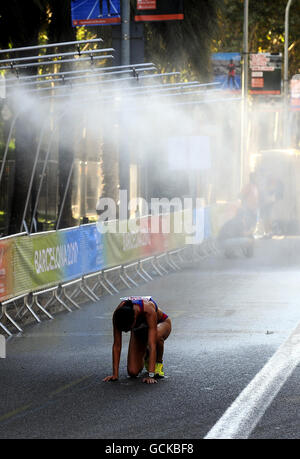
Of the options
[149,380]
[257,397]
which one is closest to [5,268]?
[149,380]

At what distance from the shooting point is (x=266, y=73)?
39812 millimetres

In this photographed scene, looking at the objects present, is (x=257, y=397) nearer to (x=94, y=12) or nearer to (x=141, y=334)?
(x=141, y=334)

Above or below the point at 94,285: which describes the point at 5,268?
above

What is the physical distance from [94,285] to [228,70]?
17630 mm

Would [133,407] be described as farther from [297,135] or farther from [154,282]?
[297,135]

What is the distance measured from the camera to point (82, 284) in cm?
1770

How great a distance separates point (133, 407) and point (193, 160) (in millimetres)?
21935

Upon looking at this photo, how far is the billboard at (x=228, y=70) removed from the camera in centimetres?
3391

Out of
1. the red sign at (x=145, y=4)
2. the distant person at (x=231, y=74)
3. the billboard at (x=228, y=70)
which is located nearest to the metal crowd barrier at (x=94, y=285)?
the red sign at (x=145, y=4)

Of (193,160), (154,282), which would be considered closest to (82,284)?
(154,282)

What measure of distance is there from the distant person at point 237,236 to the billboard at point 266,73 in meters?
14.6

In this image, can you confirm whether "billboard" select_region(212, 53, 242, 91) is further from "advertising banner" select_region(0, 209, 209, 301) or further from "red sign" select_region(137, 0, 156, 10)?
"red sign" select_region(137, 0, 156, 10)

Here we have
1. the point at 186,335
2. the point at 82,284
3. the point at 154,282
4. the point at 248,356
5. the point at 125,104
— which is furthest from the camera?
the point at 125,104

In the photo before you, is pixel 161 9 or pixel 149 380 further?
pixel 161 9
